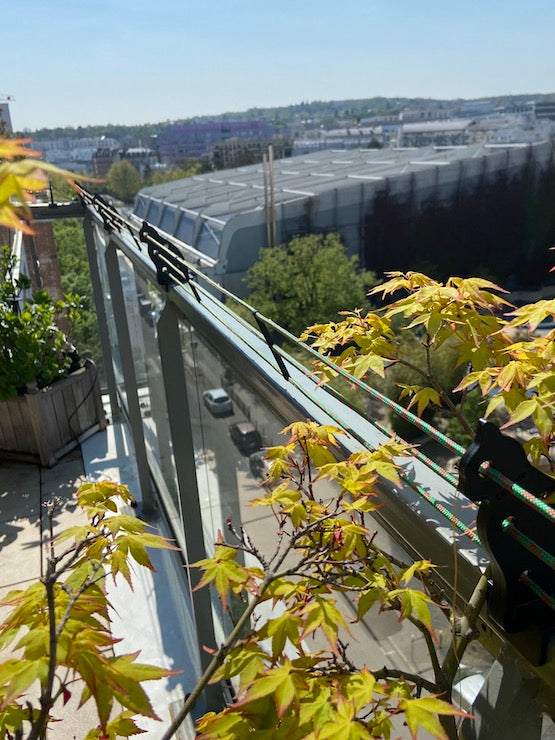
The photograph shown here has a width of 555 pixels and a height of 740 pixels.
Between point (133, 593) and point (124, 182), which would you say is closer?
point (133, 593)

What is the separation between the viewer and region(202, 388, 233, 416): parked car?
2.56 metres

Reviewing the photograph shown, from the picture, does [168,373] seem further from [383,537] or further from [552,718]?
[552,718]

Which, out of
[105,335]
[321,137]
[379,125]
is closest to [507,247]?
[105,335]

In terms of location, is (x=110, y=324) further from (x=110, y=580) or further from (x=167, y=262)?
(x=167, y=262)

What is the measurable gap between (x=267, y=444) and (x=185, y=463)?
102cm

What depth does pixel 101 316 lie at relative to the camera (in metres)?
6.94

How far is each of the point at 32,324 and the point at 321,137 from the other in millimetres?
155927

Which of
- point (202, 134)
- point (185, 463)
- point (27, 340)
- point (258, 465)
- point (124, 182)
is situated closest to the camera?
point (258, 465)

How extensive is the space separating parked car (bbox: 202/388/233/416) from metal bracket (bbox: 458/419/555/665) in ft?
5.78

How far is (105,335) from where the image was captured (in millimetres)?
6973

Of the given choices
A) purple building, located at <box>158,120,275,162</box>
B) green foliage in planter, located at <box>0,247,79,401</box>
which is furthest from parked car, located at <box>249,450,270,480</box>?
purple building, located at <box>158,120,275,162</box>

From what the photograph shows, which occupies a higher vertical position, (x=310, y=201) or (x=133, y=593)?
(x=133, y=593)

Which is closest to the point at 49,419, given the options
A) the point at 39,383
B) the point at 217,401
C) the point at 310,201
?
the point at 39,383

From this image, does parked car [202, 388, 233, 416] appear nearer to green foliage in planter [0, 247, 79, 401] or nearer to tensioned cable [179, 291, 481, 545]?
tensioned cable [179, 291, 481, 545]
